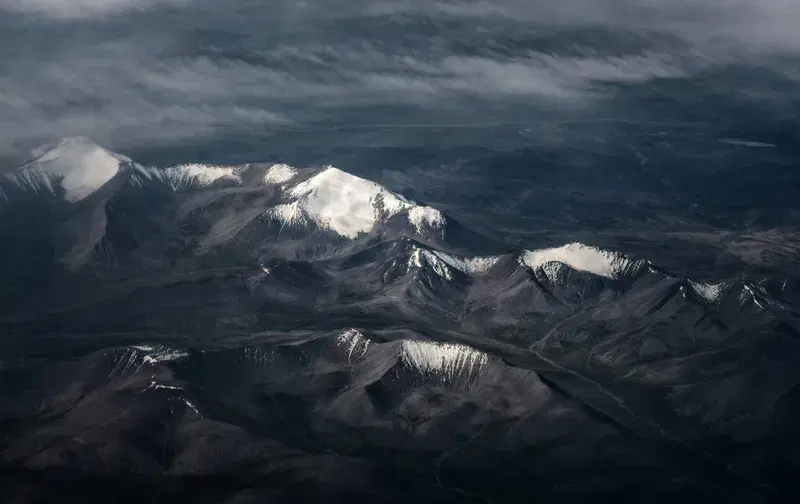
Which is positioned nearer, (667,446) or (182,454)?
(182,454)

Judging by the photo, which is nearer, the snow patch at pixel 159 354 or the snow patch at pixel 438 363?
the snow patch at pixel 159 354

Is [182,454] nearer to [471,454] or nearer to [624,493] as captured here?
[471,454]

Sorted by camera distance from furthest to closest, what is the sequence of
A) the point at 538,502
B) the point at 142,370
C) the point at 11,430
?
the point at 142,370 → the point at 11,430 → the point at 538,502

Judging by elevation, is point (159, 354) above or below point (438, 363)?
below

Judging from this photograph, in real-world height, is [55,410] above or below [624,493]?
below

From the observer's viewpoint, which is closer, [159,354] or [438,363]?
[159,354]

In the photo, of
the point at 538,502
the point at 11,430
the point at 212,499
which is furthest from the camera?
the point at 11,430

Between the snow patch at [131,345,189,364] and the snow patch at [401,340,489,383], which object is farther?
the snow patch at [401,340,489,383]

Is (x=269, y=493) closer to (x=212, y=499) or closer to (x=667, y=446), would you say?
(x=212, y=499)

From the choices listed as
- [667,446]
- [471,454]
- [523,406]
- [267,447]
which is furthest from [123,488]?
[667,446]
